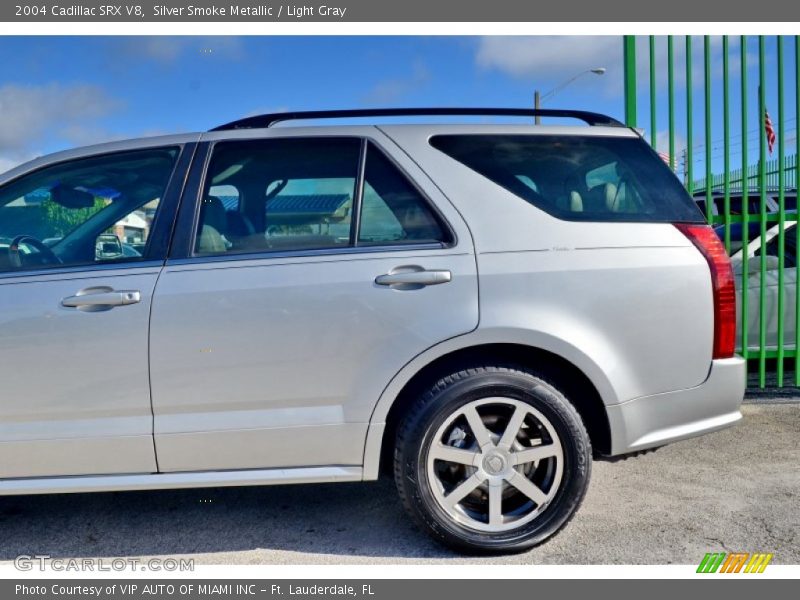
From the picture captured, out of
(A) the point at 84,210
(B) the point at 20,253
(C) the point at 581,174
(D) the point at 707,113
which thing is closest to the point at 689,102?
(D) the point at 707,113

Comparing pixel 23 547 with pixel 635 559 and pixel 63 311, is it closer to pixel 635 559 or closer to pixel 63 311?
pixel 63 311

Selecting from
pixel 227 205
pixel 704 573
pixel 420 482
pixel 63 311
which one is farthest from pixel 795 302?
pixel 63 311

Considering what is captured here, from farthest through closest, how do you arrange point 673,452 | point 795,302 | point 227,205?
1. point 795,302
2. point 673,452
3. point 227,205

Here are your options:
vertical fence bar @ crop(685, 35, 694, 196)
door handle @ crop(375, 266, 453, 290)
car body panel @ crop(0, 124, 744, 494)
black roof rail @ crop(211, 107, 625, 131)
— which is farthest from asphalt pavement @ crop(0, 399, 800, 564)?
vertical fence bar @ crop(685, 35, 694, 196)

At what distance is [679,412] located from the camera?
3.04 metres

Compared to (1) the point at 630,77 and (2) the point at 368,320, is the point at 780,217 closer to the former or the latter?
(1) the point at 630,77

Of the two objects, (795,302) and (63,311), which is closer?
(63,311)

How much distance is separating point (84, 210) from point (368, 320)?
144cm

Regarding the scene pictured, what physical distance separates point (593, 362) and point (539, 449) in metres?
0.43

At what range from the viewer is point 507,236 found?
2.97m

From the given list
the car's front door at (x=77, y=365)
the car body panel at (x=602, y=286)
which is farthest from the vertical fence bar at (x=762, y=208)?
the car's front door at (x=77, y=365)

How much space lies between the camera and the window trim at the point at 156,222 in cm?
293

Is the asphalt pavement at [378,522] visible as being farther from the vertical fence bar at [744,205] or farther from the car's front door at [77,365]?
the vertical fence bar at [744,205]

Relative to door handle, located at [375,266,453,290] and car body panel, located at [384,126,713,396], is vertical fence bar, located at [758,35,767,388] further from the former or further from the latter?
door handle, located at [375,266,453,290]
